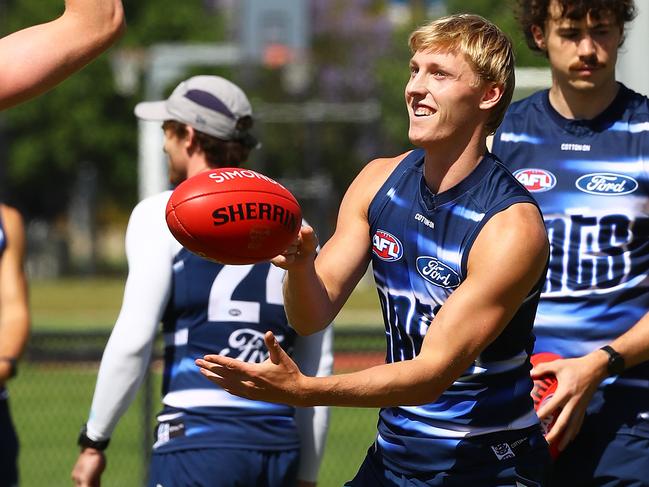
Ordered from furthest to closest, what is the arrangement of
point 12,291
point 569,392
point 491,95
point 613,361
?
point 12,291
point 613,361
point 569,392
point 491,95

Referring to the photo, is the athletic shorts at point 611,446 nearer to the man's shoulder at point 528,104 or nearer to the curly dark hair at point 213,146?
the man's shoulder at point 528,104

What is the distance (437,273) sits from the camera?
346cm

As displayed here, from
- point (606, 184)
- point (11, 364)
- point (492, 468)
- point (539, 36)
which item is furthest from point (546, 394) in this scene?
point (11, 364)

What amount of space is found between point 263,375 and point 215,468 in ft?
4.58

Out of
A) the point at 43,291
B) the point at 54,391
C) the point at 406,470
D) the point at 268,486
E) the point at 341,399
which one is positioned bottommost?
the point at 43,291

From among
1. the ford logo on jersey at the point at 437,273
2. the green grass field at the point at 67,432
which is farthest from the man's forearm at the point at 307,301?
the green grass field at the point at 67,432

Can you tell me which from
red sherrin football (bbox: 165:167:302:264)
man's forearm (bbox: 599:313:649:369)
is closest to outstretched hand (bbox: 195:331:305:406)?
red sherrin football (bbox: 165:167:302:264)

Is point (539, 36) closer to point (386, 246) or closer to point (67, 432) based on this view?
point (386, 246)

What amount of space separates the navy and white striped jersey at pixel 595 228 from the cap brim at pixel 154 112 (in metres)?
1.35

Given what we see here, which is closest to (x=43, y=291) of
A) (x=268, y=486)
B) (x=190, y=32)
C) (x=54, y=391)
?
(x=190, y=32)

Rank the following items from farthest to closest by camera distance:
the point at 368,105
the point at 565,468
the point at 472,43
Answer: the point at 368,105 < the point at 565,468 < the point at 472,43

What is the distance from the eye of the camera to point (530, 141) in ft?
14.4

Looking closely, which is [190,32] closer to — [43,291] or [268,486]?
[43,291]

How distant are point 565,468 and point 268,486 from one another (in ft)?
3.46
